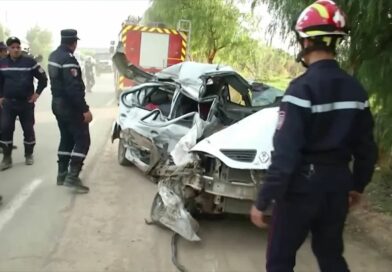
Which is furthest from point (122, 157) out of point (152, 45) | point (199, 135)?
point (152, 45)

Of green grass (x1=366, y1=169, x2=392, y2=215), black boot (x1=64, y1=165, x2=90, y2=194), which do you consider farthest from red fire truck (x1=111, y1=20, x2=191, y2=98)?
green grass (x1=366, y1=169, x2=392, y2=215)

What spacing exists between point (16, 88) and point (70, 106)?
→ 1614 millimetres

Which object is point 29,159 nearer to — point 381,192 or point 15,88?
point 15,88

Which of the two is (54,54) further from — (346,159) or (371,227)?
(346,159)

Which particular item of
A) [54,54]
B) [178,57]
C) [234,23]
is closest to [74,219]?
[54,54]

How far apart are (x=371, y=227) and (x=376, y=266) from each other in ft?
3.01

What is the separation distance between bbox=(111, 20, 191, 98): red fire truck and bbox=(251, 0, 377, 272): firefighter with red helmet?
13530 millimetres

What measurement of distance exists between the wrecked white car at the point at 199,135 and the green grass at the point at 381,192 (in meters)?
1.59

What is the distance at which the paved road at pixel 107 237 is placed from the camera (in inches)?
185

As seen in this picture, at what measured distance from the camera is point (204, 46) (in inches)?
760

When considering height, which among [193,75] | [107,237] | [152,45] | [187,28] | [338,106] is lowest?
[107,237]

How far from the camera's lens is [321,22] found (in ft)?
9.50

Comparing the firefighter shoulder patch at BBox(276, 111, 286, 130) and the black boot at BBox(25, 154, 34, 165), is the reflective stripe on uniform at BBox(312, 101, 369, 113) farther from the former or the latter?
the black boot at BBox(25, 154, 34, 165)

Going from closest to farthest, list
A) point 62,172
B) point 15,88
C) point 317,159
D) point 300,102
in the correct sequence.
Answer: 1. point 300,102
2. point 317,159
3. point 62,172
4. point 15,88
